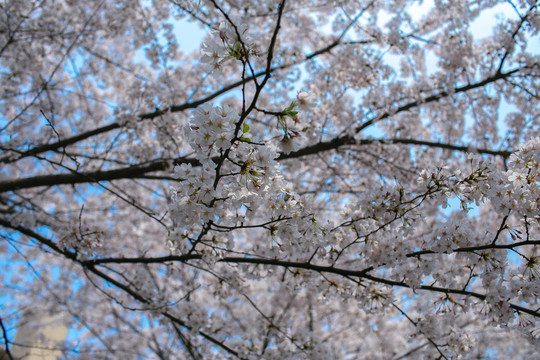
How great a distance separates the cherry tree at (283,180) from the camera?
2094 mm

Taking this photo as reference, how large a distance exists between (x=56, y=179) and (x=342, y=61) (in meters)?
4.67

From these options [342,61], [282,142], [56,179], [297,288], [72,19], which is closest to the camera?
[282,142]

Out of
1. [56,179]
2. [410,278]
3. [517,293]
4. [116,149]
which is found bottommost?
[517,293]

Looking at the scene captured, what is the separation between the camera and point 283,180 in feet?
6.69

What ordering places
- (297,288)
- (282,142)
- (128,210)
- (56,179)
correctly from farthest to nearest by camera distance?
(128,210), (56,179), (297,288), (282,142)

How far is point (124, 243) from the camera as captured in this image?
851 cm

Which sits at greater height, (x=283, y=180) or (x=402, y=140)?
(x=402, y=140)

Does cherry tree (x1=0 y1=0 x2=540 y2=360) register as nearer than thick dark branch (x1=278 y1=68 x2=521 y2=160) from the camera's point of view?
Yes

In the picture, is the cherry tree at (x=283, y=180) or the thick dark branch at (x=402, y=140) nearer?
the cherry tree at (x=283, y=180)

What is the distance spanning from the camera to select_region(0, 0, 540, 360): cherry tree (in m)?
2.09

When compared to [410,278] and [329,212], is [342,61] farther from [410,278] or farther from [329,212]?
[410,278]

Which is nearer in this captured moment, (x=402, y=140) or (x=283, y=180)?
(x=283, y=180)

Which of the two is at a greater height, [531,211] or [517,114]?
[517,114]

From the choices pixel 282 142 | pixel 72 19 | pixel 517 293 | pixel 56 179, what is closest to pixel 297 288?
pixel 517 293
